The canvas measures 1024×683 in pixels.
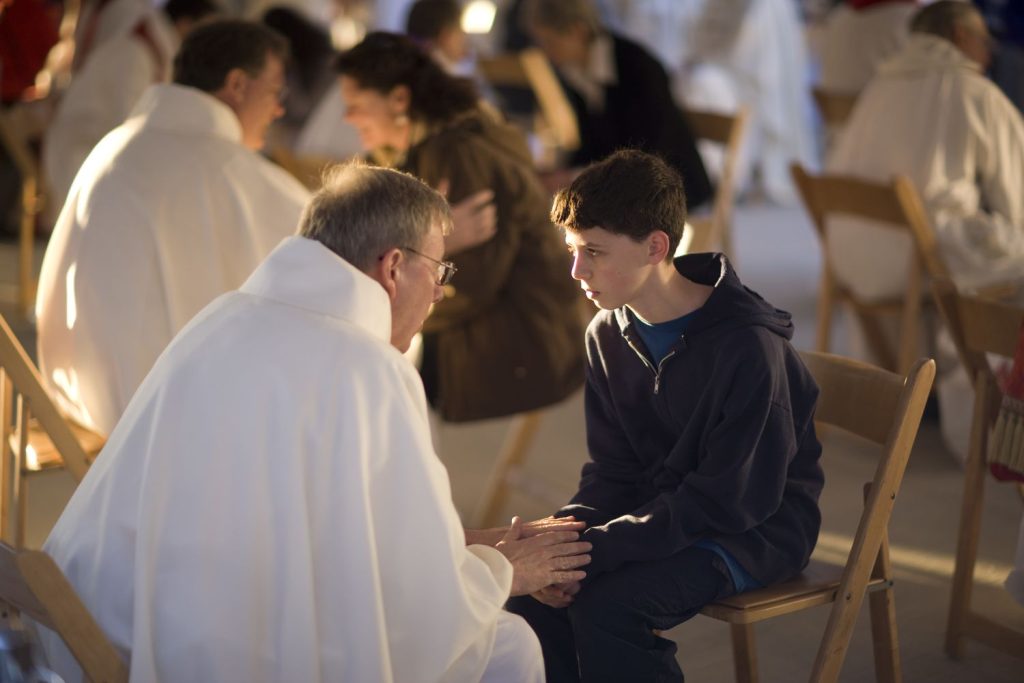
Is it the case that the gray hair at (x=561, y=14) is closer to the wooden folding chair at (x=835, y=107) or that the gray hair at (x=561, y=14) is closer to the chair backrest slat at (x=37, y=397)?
the wooden folding chair at (x=835, y=107)

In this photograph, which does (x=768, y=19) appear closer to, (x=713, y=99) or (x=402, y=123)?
(x=713, y=99)

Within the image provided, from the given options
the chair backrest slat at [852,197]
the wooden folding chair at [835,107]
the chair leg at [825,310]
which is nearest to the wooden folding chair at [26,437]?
the chair backrest slat at [852,197]

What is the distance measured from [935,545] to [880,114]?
161cm

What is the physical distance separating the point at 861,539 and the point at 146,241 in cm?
170

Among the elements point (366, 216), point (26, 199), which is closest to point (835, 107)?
point (26, 199)

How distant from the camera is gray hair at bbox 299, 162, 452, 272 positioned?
6.15 ft

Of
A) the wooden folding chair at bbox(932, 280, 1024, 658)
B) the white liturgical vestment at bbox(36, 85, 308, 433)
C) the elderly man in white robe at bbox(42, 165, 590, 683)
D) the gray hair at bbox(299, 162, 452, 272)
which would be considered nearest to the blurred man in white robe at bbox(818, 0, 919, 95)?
the wooden folding chair at bbox(932, 280, 1024, 658)

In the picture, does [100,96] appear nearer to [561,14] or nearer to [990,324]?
[561,14]

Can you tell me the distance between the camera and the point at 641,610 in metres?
2.14

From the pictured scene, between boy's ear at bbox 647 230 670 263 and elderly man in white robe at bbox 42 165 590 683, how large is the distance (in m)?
0.53

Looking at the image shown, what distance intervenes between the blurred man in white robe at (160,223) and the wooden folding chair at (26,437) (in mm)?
137

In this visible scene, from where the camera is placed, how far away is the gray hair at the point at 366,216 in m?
1.87

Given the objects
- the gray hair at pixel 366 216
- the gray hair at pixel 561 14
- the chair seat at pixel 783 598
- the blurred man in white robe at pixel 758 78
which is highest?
the gray hair at pixel 366 216

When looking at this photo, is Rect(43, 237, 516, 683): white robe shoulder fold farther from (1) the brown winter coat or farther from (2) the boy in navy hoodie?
(1) the brown winter coat
